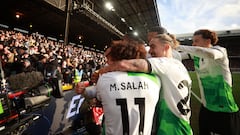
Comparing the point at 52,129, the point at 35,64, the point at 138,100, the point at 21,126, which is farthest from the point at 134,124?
the point at 35,64

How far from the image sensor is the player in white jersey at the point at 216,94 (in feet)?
8.05

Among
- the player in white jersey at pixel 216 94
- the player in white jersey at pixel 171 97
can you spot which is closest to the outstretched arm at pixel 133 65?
the player in white jersey at pixel 171 97

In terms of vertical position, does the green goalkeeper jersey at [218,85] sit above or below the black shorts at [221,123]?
above

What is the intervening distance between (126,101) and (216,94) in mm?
1533

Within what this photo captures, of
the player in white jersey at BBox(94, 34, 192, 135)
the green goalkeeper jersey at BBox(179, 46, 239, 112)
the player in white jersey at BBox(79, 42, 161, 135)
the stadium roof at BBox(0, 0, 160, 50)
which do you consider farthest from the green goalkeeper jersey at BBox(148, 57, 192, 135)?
the stadium roof at BBox(0, 0, 160, 50)

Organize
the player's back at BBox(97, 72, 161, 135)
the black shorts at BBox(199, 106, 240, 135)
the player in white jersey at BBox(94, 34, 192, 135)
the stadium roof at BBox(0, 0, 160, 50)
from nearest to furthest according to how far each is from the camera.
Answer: the player's back at BBox(97, 72, 161, 135)
the player in white jersey at BBox(94, 34, 192, 135)
the black shorts at BBox(199, 106, 240, 135)
the stadium roof at BBox(0, 0, 160, 50)

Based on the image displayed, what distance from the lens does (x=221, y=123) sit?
Result: 246cm

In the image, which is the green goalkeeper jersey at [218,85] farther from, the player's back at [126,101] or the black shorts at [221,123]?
the player's back at [126,101]

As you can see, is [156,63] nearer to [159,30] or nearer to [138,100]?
[138,100]

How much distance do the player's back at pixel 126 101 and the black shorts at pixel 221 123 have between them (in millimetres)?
1343

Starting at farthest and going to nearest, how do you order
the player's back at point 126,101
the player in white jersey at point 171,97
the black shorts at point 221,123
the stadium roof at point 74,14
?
1. the stadium roof at point 74,14
2. the black shorts at point 221,123
3. the player in white jersey at point 171,97
4. the player's back at point 126,101

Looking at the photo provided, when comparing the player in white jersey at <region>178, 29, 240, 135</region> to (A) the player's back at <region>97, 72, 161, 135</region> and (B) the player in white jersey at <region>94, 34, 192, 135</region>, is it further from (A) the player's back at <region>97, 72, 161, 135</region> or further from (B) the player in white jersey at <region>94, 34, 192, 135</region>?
(A) the player's back at <region>97, 72, 161, 135</region>

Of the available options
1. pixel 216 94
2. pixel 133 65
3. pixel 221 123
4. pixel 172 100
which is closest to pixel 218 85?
pixel 216 94

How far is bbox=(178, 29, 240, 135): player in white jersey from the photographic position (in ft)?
8.05
